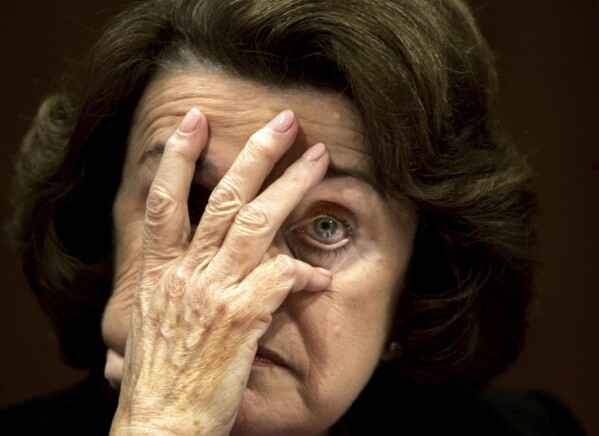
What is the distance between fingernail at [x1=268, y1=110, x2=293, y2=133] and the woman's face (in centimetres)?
4

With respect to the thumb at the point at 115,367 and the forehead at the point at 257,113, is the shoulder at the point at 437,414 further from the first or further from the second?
the forehead at the point at 257,113

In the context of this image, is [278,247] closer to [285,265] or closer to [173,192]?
[285,265]

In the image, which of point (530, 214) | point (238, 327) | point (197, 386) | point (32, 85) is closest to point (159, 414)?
point (197, 386)

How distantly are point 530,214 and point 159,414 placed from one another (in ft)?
3.17

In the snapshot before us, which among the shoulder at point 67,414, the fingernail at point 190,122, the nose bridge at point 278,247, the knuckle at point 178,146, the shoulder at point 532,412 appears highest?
the fingernail at point 190,122

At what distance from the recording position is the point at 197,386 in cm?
137

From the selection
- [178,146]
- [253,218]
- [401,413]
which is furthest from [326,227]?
[401,413]

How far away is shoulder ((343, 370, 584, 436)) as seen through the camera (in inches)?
81.9

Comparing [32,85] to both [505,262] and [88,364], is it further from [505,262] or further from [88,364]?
[505,262]

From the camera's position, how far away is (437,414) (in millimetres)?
2127

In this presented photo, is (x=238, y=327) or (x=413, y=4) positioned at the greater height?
(x=413, y=4)

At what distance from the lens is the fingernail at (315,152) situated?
4.87 feet

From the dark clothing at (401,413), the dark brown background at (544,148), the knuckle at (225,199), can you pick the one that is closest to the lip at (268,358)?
the knuckle at (225,199)

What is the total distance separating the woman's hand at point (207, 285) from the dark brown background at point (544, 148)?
130 cm
